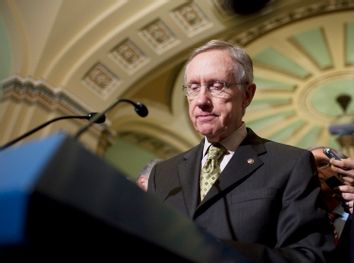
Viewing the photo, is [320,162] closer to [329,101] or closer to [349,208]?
[349,208]

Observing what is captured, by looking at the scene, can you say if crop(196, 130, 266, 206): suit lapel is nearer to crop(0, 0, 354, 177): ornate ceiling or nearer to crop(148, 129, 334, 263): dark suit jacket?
crop(148, 129, 334, 263): dark suit jacket

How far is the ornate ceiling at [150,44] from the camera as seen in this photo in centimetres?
608

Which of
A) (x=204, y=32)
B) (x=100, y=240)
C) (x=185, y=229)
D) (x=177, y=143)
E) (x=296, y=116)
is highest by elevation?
(x=100, y=240)

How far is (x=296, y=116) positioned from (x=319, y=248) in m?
8.03

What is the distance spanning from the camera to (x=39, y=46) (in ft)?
20.2

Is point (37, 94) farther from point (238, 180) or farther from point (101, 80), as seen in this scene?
point (238, 180)

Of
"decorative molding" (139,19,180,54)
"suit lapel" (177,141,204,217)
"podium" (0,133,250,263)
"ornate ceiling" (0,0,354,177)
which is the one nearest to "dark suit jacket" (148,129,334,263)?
"suit lapel" (177,141,204,217)

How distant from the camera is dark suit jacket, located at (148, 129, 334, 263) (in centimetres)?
120

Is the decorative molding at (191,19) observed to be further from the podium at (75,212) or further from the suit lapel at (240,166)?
the podium at (75,212)

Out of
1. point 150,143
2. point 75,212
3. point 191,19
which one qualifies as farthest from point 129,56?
point 75,212

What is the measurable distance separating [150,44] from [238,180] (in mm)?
5474

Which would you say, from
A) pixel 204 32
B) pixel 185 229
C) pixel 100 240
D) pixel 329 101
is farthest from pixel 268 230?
pixel 329 101

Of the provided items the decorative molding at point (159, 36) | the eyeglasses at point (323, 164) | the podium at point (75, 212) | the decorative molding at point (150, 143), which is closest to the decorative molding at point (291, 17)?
the decorative molding at point (159, 36)

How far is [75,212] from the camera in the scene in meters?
0.55
